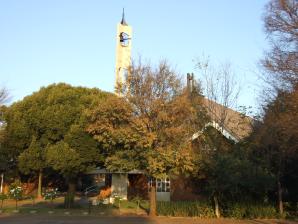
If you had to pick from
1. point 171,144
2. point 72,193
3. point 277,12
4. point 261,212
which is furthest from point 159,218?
point 277,12

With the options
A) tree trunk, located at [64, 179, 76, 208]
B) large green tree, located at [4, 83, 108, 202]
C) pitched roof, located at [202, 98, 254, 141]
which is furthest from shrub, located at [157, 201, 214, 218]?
tree trunk, located at [64, 179, 76, 208]

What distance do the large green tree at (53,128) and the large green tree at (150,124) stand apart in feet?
9.64

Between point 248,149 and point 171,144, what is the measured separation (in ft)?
13.8

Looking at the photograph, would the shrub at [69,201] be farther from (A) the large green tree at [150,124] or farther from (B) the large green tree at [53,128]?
(A) the large green tree at [150,124]

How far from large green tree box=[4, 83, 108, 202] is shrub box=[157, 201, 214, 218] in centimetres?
533

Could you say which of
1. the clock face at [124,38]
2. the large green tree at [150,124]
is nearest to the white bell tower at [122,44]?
the clock face at [124,38]

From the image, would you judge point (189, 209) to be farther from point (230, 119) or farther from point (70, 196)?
point (70, 196)

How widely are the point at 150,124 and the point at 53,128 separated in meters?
7.92

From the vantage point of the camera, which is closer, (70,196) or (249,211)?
(249,211)

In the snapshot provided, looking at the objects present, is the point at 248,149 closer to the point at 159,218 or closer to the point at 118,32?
the point at 159,218

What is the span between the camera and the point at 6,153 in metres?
34.9

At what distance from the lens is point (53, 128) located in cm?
2902

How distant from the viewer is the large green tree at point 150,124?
23.5 m

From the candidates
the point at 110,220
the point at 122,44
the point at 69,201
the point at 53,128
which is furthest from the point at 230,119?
the point at 122,44
